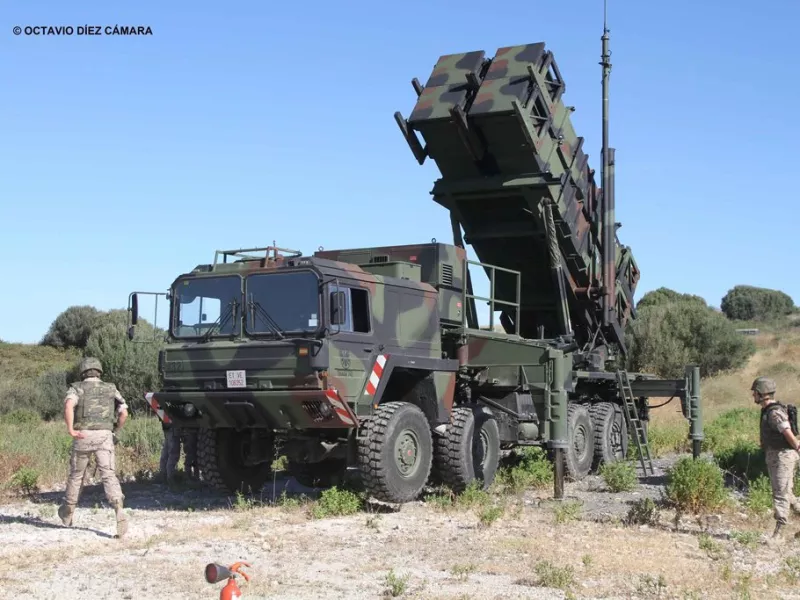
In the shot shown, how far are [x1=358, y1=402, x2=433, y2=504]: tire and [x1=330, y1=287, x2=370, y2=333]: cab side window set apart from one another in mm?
906

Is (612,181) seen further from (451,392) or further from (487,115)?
(451,392)

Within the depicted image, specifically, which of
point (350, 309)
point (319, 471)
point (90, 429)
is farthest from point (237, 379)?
point (319, 471)

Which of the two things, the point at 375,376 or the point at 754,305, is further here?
the point at 754,305

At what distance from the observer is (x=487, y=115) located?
12281 mm

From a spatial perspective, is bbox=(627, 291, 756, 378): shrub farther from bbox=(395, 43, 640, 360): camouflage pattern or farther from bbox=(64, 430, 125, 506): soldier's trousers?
bbox=(64, 430, 125, 506): soldier's trousers

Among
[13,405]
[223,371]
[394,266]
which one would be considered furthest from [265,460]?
[13,405]

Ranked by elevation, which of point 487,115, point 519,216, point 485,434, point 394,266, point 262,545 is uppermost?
point 487,115

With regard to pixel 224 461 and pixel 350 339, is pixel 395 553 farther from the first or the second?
pixel 224 461

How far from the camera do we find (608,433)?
49.8 ft

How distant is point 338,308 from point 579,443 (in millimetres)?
6036

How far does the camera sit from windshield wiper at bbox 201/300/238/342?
34.7 ft

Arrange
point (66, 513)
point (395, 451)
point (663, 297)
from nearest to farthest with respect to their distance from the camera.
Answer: point (66, 513)
point (395, 451)
point (663, 297)

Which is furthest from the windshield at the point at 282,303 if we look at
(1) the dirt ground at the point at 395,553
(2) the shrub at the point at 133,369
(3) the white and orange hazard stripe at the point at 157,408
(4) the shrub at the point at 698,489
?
(2) the shrub at the point at 133,369

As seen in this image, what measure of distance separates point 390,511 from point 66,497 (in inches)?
128
